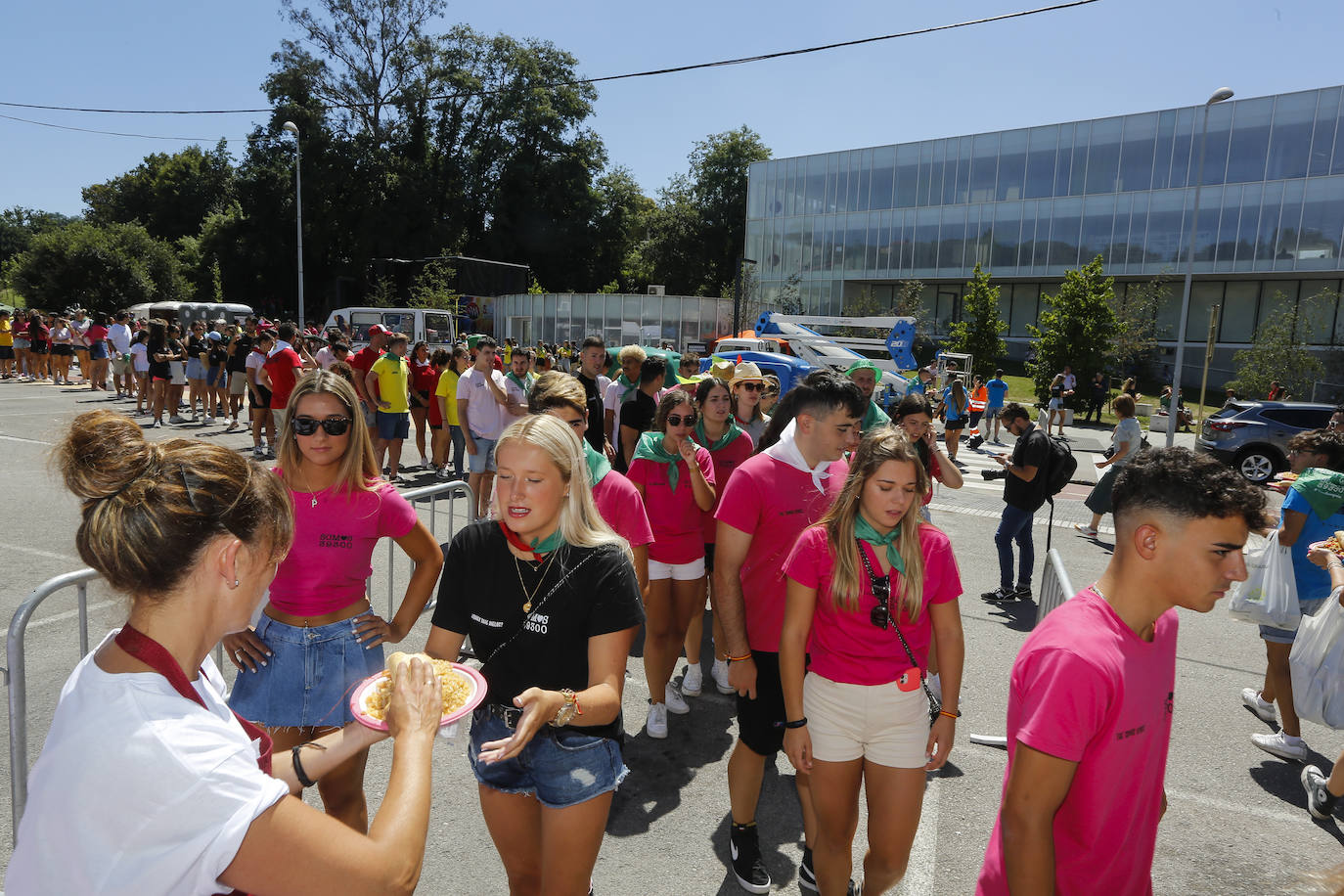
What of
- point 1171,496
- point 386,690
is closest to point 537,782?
point 386,690

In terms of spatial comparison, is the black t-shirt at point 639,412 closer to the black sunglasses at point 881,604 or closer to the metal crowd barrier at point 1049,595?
the metal crowd barrier at point 1049,595

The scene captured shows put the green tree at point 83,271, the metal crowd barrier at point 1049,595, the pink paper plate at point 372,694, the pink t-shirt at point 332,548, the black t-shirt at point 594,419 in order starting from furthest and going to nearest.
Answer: the green tree at point 83,271 → the black t-shirt at point 594,419 → the metal crowd barrier at point 1049,595 → the pink t-shirt at point 332,548 → the pink paper plate at point 372,694

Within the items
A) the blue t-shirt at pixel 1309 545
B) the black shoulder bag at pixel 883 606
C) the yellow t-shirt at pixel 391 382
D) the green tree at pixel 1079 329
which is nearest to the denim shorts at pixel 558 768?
the black shoulder bag at pixel 883 606

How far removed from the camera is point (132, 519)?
1.42 m

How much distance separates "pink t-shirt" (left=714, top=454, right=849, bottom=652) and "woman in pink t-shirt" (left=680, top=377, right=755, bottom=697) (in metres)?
1.64

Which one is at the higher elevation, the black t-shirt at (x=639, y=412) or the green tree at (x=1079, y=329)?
the green tree at (x=1079, y=329)

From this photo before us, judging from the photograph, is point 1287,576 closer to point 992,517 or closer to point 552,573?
point 552,573

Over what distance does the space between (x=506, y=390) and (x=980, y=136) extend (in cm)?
4161

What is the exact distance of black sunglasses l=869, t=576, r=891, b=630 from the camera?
280 cm

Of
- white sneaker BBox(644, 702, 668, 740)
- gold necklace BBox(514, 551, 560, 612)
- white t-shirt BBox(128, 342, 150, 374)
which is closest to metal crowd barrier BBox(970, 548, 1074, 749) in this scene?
white sneaker BBox(644, 702, 668, 740)

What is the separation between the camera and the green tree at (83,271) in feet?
131

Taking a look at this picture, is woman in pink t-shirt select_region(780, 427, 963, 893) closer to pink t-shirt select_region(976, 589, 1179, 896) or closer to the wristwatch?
pink t-shirt select_region(976, 589, 1179, 896)

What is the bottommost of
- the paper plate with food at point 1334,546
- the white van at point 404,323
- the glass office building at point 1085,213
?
the paper plate with food at point 1334,546

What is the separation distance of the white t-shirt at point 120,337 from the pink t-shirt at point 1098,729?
71.1ft
